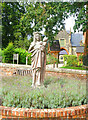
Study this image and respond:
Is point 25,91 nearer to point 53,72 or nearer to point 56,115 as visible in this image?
point 56,115

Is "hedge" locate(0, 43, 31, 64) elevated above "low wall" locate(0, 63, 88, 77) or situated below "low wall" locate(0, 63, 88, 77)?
above

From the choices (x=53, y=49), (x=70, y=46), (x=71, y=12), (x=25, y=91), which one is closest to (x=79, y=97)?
(x=25, y=91)

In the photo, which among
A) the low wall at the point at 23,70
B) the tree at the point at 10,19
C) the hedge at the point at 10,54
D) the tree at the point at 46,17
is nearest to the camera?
the low wall at the point at 23,70

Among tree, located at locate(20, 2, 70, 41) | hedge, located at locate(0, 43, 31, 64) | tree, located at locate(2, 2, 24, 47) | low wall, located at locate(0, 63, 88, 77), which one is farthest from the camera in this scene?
tree, located at locate(2, 2, 24, 47)

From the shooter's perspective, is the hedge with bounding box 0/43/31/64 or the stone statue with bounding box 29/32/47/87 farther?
the hedge with bounding box 0/43/31/64

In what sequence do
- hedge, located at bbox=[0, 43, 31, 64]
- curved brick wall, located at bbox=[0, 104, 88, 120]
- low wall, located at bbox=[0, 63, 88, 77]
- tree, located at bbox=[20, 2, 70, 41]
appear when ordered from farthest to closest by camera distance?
hedge, located at bbox=[0, 43, 31, 64], tree, located at bbox=[20, 2, 70, 41], low wall, located at bbox=[0, 63, 88, 77], curved brick wall, located at bbox=[0, 104, 88, 120]

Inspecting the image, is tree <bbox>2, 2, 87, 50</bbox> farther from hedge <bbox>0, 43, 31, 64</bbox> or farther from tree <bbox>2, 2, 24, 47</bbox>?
tree <bbox>2, 2, 24, 47</bbox>

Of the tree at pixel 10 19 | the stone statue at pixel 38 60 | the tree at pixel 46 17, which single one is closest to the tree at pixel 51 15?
the tree at pixel 46 17

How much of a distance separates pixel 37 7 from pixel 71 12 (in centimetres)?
380

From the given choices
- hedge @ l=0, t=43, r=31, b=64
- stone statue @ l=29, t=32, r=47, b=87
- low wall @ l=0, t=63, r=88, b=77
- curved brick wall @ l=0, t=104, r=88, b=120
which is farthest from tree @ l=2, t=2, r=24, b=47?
curved brick wall @ l=0, t=104, r=88, b=120

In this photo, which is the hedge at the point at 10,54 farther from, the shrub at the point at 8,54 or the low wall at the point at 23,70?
the low wall at the point at 23,70

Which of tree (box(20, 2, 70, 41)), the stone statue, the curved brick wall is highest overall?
tree (box(20, 2, 70, 41))

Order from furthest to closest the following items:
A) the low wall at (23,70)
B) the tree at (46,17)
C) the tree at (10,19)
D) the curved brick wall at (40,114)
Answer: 1. the tree at (10,19)
2. the tree at (46,17)
3. the low wall at (23,70)
4. the curved brick wall at (40,114)

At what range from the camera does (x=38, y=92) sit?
14.7 feet
